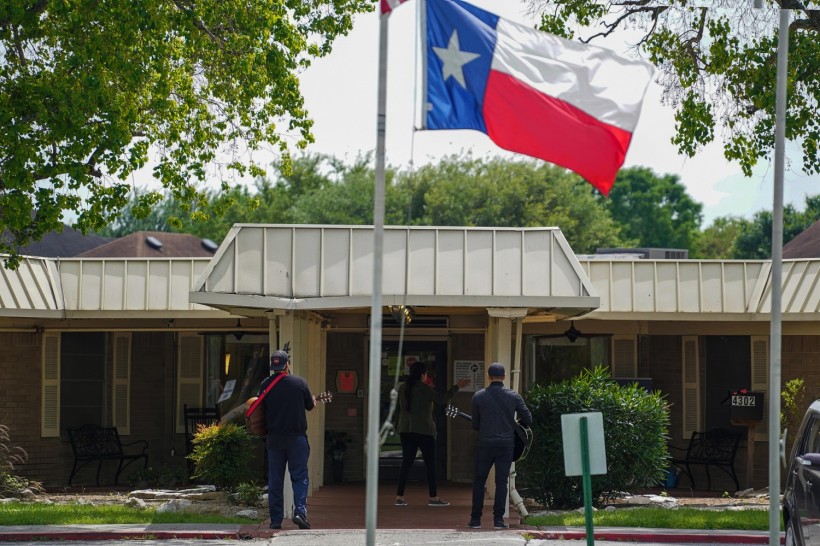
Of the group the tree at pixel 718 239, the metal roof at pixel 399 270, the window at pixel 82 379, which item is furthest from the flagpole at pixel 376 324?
the tree at pixel 718 239

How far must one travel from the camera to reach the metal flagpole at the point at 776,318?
865 centimetres

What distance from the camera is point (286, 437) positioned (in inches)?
508

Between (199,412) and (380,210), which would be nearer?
(380,210)

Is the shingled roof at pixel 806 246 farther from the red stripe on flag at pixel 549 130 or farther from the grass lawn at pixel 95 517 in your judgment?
the red stripe on flag at pixel 549 130

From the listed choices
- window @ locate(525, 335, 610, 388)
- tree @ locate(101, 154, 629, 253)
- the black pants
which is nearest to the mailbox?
window @ locate(525, 335, 610, 388)

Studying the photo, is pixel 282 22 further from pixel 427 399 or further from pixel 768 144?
pixel 768 144

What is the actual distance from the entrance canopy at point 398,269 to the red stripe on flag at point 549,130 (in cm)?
418

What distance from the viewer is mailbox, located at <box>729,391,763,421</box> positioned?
1873cm

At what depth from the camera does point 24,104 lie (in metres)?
14.1

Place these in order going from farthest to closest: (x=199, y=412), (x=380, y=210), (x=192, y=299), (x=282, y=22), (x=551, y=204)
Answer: (x=551, y=204) < (x=199, y=412) < (x=282, y=22) < (x=192, y=299) < (x=380, y=210)

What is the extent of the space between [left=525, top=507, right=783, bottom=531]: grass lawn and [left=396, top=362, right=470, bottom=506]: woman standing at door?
2.10m

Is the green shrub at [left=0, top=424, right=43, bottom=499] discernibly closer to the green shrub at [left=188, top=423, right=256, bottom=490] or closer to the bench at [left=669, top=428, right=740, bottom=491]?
the green shrub at [left=188, top=423, right=256, bottom=490]

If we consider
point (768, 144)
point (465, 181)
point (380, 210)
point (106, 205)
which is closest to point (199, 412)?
point (106, 205)

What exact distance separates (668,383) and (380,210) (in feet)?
44.3
